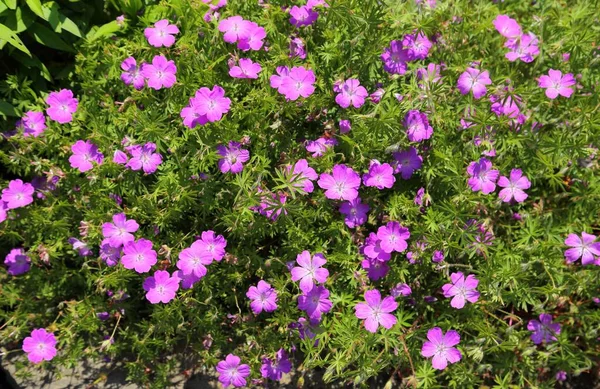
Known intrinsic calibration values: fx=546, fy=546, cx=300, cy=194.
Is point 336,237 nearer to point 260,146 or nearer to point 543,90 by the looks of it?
point 260,146

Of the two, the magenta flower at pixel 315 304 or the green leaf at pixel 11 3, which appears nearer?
the magenta flower at pixel 315 304

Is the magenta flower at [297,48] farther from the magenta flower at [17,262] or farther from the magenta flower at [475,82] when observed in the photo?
the magenta flower at [17,262]

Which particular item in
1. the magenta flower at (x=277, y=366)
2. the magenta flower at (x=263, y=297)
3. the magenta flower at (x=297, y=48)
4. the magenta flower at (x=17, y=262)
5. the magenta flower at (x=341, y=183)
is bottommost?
the magenta flower at (x=277, y=366)

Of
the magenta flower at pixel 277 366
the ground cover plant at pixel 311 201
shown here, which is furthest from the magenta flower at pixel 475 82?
the magenta flower at pixel 277 366

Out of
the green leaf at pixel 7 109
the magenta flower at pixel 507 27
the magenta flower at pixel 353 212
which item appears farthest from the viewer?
the magenta flower at pixel 507 27

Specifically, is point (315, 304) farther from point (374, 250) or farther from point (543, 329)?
point (543, 329)

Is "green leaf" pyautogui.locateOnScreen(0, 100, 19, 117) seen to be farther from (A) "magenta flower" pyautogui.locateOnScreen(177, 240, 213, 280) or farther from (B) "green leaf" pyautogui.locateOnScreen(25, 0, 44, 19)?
(A) "magenta flower" pyautogui.locateOnScreen(177, 240, 213, 280)
